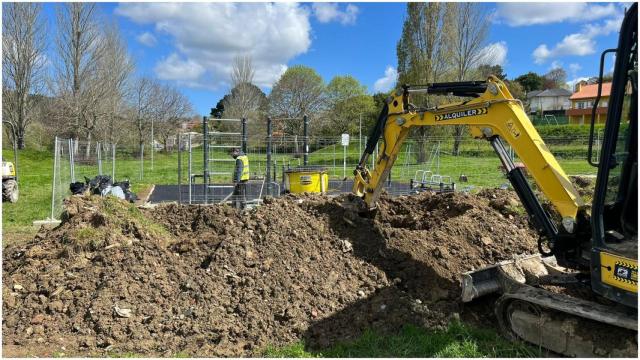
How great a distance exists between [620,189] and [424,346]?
7.29ft

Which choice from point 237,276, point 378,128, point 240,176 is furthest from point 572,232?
point 240,176

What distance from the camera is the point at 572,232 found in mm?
4637

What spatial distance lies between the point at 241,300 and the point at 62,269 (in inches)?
89.8

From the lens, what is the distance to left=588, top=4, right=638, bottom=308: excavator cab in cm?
380

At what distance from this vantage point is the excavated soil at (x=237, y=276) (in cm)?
494

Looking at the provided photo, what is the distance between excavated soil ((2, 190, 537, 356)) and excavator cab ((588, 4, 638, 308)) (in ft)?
5.61

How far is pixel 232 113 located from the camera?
145 feet

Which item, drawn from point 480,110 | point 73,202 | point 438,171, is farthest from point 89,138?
point 480,110

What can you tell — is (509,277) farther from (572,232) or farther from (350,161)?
(350,161)

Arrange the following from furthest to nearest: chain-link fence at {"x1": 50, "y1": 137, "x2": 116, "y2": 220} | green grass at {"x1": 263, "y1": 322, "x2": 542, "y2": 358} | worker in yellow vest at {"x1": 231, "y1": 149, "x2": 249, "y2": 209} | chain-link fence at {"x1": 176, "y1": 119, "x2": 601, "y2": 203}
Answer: chain-link fence at {"x1": 176, "y1": 119, "x2": 601, "y2": 203} < chain-link fence at {"x1": 50, "y1": 137, "x2": 116, "y2": 220} < worker in yellow vest at {"x1": 231, "y1": 149, "x2": 249, "y2": 209} < green grass at {"x1": 263, "y1": 322, "x2": 542, "y2": 358}

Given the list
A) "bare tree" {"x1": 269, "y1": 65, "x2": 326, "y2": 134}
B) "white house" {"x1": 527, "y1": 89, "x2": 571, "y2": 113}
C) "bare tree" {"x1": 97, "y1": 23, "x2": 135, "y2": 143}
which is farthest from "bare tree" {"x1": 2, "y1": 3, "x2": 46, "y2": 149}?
"white house" {"x1": 527, "y1": 89, "x2": 571, "y2": 113}

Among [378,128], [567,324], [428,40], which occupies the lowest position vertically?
[567,324]

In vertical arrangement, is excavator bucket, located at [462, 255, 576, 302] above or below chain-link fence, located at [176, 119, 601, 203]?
below

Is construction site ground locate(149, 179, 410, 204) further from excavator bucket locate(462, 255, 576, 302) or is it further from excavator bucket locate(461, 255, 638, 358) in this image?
excavator bucket locate(461, 255, 638, 358)
